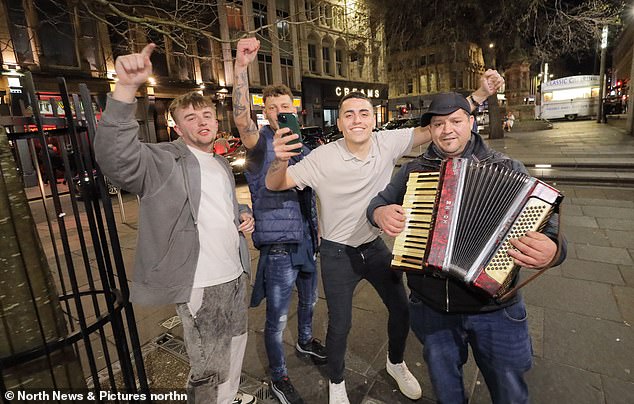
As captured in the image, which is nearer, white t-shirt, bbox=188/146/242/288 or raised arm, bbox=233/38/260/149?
white t-shirt, bbox=188/146/242/288

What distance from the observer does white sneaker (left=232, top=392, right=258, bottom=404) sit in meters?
2.44

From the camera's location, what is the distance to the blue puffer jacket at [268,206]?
8.09 ft

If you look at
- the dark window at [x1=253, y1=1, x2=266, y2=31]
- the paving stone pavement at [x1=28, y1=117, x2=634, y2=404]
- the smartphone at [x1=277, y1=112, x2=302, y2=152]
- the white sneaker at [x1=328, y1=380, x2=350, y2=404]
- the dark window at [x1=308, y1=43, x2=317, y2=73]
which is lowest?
the paving stone pavement at [x1=28, y1=117, x2=634, y2=404]

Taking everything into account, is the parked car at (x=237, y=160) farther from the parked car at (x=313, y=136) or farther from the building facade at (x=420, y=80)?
the building facade at (x=420, y=80)

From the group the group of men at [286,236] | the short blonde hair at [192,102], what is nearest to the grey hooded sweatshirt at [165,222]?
the group of men at [286,236]

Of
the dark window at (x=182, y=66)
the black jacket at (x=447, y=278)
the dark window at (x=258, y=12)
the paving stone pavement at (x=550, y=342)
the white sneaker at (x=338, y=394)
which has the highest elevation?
the dark window at (x=258, y=12)

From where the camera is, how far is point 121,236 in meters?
6.71

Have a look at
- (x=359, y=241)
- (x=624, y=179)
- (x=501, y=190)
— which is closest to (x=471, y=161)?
(x=501, y=190)

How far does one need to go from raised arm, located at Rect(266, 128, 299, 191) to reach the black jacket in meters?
0.60

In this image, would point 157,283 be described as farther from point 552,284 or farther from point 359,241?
point 552,284

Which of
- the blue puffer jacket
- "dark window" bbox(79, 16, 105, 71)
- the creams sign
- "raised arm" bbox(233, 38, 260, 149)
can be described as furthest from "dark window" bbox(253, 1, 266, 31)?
the blue puffer jacket

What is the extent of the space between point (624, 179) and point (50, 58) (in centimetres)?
2222

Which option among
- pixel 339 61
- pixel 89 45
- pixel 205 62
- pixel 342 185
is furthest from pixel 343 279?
pixel 339 61

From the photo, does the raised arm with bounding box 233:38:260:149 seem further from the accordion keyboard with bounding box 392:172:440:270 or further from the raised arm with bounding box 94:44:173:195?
the accordion keyboard with bounding box 392:172:440:270
